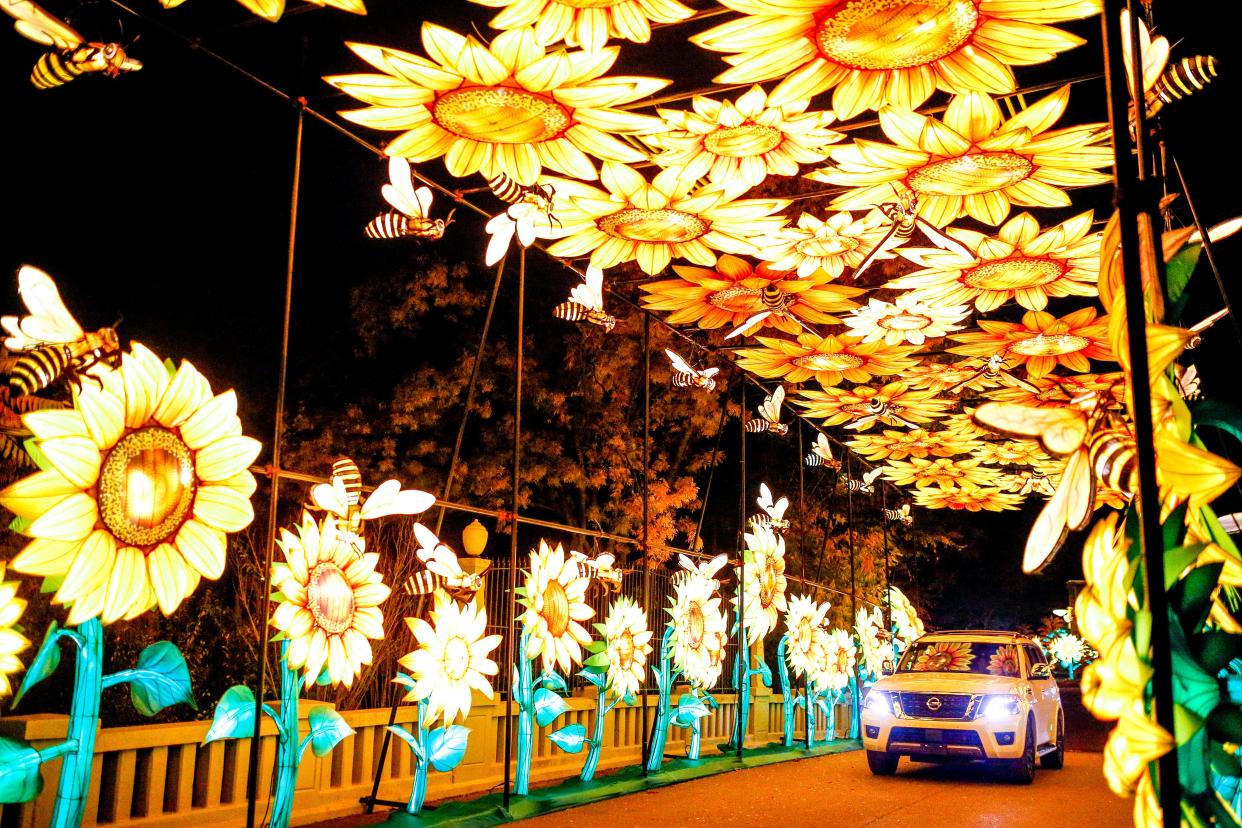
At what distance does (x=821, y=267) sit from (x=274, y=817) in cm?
560

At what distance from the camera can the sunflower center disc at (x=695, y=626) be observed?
397 inches

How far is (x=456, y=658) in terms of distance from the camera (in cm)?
643

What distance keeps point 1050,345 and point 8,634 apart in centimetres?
941

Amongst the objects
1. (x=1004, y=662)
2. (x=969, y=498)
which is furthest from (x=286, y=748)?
(x=969, y=498)

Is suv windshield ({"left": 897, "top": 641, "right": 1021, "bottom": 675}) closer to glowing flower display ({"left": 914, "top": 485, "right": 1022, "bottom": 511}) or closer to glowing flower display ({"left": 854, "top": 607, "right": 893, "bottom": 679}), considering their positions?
glowing flower display ({"left": 854, "top": 607, "right": 893, "bottom": 679})

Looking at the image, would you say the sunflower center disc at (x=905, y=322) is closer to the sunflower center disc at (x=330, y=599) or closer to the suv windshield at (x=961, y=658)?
the suv windshield at (x=961, y=658)

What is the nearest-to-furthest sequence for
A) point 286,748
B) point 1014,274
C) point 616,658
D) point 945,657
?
point 286,748 < point 1014,274 < point 616,658 < point 945,657

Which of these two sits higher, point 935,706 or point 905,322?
point 905,322

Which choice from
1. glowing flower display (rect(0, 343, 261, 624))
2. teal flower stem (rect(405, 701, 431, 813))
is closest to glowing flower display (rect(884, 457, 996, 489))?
teal flower stem (rect(405, 701, 431, 813))

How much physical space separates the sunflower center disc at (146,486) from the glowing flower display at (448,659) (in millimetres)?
2131

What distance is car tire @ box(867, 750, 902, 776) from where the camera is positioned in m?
10.2

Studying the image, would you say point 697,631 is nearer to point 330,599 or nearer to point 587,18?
point 330,599

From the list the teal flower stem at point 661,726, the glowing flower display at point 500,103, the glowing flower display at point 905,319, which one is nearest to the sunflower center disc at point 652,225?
the glowing flower display at point 500,103

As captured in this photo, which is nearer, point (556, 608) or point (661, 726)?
point (556, 608)
